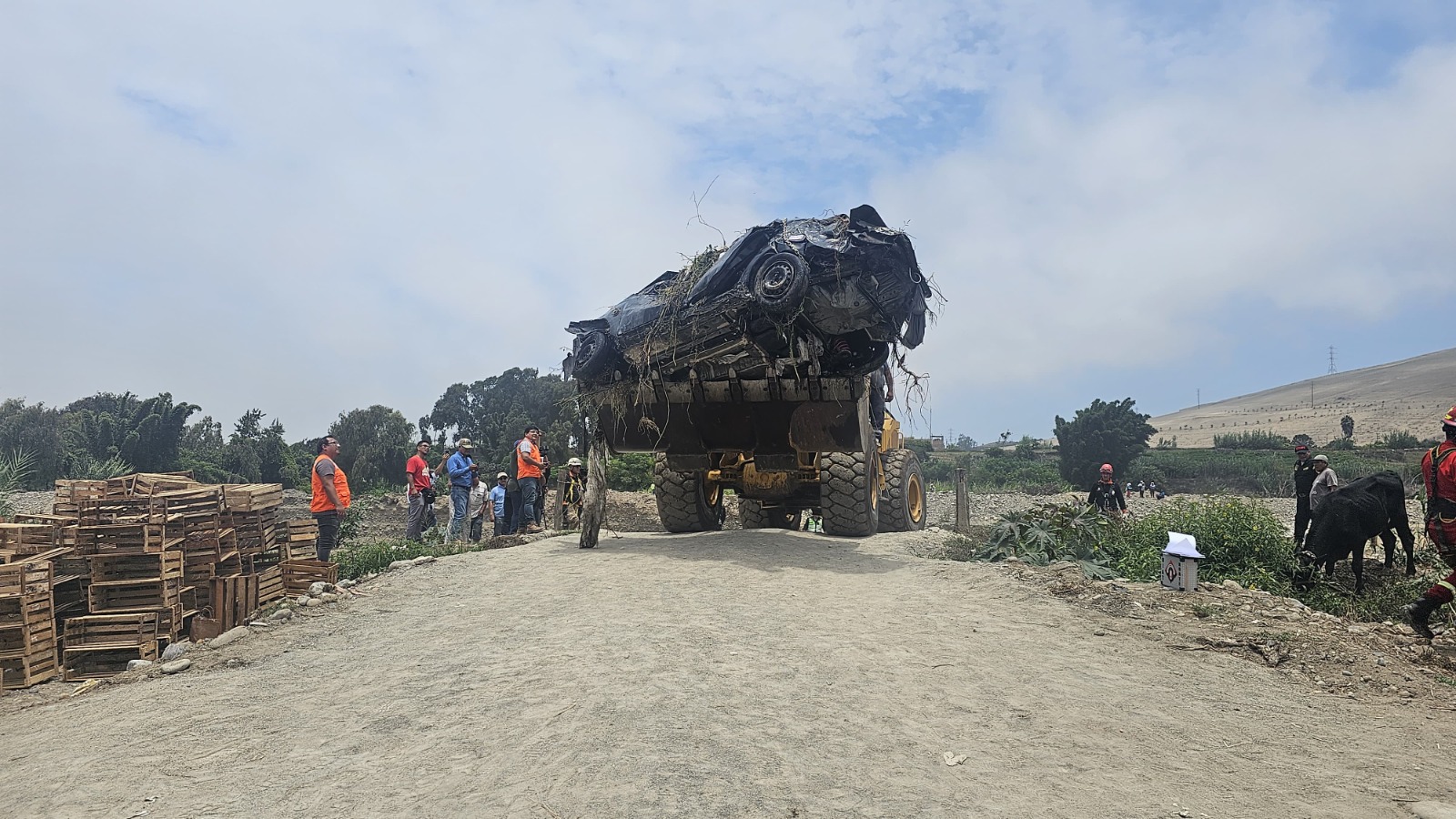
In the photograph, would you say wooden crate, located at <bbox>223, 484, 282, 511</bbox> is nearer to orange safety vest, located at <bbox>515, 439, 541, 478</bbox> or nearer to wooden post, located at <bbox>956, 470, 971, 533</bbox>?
orange safety vest, located at <bbox>515, 439, 541, 478</bbox>

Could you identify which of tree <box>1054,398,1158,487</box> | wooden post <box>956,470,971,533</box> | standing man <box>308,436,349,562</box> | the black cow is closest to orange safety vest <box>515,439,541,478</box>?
standing man <box>308,436,349,562</box>

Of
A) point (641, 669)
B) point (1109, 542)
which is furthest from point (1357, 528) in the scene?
point (641, 669)

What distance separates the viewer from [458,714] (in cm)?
416

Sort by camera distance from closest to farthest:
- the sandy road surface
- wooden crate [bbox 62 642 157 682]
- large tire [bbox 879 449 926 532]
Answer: the sandy road surface → wooden crate [bbox 62 642 157 682] → large tire [bbox 879 449 926 532]

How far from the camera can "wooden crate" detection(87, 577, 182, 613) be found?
7387 mm

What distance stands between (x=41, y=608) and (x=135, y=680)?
2.18 m

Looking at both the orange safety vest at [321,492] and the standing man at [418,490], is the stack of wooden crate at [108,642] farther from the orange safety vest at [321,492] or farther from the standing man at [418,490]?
the standing man at [418,490]

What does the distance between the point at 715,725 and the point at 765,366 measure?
208 inches

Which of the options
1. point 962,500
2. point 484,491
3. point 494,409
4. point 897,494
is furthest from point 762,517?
point 494,409

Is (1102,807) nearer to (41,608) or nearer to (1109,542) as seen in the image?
(1109,542)

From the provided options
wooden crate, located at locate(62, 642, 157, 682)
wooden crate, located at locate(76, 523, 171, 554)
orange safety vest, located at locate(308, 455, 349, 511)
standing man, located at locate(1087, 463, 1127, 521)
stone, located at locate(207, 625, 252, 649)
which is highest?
orange safety vest, located at locate(308, 455, 349, 511)

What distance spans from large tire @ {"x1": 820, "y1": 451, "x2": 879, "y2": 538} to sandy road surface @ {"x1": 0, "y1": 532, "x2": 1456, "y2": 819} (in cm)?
376

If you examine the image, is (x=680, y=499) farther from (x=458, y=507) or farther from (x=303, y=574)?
(x=303, y=574)

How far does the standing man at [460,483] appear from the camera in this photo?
38.8ft
